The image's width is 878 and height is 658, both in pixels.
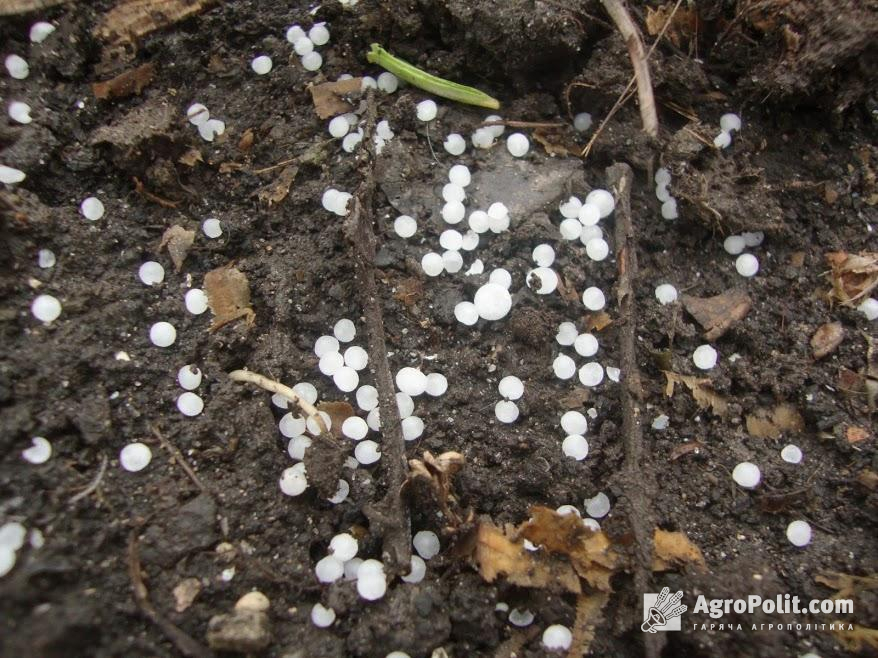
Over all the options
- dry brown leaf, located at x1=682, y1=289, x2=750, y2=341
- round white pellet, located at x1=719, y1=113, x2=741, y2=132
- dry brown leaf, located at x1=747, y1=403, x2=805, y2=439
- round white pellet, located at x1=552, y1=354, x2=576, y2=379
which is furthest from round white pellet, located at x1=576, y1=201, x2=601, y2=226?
dry brown leaf, located at x1=747, y1=403, x2=805, y2=439

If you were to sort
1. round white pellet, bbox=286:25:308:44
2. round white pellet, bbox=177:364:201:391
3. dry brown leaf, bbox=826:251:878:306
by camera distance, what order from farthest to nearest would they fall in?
round white pellet, bbox=286:25:308:44 → dry brown leaf, bbox=826:251:878:306 → round white pellet, bbox=177:364:201:391

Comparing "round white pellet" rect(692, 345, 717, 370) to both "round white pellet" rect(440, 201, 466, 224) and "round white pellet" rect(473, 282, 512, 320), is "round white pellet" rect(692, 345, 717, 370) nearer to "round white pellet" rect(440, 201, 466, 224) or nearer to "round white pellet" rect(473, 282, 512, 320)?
"round white pellet" rect(473, 282, 512, 320)

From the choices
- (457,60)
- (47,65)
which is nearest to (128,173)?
(47,65)

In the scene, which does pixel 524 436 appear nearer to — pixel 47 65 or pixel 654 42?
pixel 654 42

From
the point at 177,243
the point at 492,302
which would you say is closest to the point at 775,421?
the point at 492,302

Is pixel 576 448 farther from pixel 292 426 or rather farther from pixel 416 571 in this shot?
pixel 292 426

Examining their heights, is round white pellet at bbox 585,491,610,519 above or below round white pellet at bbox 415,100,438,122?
below
